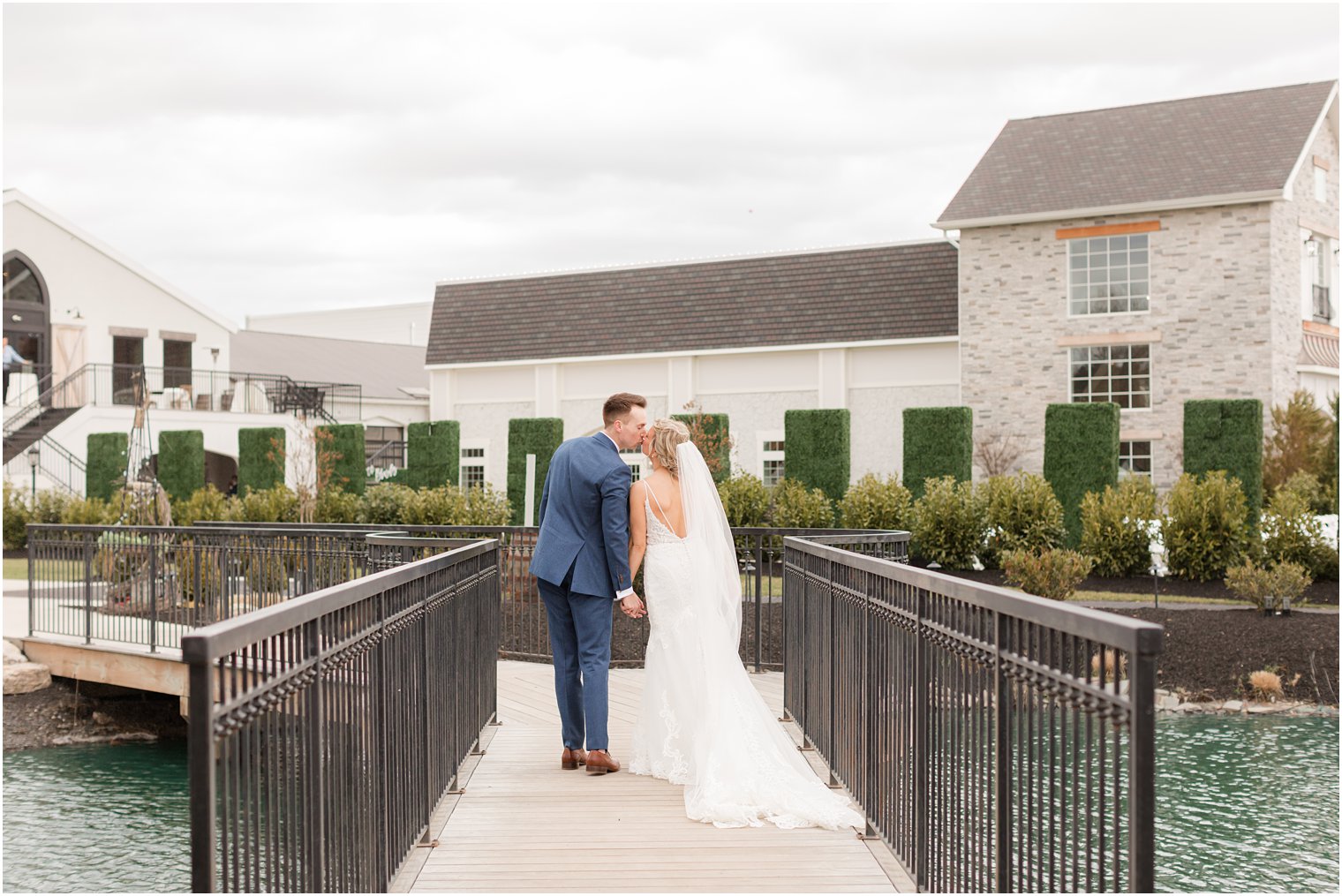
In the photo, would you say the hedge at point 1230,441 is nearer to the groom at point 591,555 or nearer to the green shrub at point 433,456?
the green shrub at point 433,456

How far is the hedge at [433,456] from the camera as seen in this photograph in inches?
1280

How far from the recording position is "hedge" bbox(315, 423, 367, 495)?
31.9m

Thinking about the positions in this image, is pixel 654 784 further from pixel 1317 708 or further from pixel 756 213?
pixel 756 213

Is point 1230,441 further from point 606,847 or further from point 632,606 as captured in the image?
point 606,847

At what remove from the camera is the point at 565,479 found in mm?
7090

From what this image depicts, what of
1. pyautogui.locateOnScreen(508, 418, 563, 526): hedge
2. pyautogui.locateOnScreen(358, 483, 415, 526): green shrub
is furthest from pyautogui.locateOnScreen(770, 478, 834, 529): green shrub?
pyautogui.locateOnScreen(508, 418, 563, 526): hedge

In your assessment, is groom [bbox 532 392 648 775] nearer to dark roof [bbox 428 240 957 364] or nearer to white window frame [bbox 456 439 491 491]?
dark roof [bbox 428 240 957 364]

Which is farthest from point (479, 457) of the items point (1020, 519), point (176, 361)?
point (1020, 519)

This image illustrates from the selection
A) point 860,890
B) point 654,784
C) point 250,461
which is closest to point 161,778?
point 654,784

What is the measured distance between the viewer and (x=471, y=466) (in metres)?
38.8

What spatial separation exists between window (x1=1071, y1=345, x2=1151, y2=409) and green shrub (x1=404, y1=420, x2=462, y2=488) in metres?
16.0

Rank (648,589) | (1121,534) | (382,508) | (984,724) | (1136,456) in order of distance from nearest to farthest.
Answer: (984,724)
(648,589)
(1121,534)
(382,508)
(1136,456)

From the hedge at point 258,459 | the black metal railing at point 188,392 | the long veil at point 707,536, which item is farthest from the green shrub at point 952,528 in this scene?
the black metal railing at point 188,392

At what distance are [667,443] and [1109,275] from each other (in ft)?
84.3
